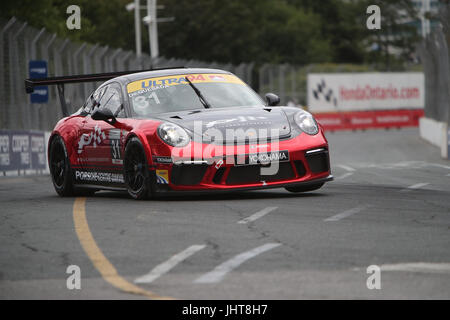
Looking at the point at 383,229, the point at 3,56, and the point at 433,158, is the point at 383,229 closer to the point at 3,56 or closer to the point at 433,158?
the point at 3,56

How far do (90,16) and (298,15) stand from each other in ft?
196

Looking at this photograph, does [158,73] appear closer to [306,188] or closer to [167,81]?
[167,81]

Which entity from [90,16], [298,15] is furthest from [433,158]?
[298,15]

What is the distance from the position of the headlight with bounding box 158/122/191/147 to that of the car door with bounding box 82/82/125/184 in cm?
83

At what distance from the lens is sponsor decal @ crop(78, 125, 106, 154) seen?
1236 cm

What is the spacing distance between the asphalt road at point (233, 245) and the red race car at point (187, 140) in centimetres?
26

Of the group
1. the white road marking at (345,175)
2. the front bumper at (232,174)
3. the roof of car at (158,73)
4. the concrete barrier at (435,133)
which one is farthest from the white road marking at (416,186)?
the concrete barrier at (435,133)

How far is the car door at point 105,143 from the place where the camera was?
12.0 metres

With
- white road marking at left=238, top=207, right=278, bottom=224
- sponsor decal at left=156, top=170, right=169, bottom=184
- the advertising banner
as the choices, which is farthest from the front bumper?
the advertising banner

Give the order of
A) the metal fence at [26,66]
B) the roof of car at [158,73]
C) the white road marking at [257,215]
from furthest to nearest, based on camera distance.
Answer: the metal fence at [26,66] → the roof of car at [158,73] → the white road marking at [257,215]

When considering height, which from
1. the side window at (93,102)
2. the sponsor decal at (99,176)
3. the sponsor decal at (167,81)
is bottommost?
the sponsor decal at (99,176)

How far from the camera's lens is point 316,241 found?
780 centimetres

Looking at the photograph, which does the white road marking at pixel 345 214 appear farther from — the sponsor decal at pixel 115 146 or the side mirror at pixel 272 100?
the sponsor decal at pixel 115 146
